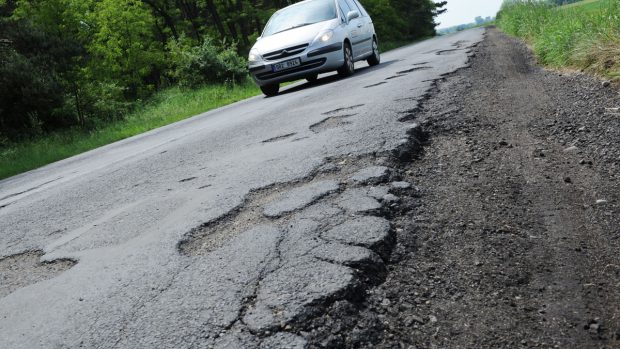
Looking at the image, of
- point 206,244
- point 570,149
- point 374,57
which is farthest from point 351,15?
point 206,244

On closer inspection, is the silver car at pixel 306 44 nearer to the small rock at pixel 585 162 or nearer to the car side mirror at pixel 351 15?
the car side mirror at pixel 351 15

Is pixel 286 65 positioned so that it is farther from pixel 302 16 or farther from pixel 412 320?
pixel 412 320

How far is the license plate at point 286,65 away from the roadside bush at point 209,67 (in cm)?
741

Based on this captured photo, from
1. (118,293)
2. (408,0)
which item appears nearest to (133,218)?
(118,293)

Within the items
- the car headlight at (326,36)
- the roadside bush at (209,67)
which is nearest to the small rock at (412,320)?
the car headlight at (326,36)

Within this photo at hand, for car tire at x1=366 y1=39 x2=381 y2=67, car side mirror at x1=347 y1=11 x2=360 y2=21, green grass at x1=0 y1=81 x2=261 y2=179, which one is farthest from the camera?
car tire at x1=366 y1=39 x2=381 y2=67

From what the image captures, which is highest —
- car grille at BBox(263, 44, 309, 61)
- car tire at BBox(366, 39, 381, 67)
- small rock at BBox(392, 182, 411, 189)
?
car grille at BBox(263, 44, 309, 61)

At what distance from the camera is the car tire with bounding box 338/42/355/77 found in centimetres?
966

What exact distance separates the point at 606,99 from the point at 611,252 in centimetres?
281

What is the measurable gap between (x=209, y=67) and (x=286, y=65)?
8.33 m

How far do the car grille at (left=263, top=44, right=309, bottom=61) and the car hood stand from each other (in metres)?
0.05

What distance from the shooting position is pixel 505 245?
2072 mm

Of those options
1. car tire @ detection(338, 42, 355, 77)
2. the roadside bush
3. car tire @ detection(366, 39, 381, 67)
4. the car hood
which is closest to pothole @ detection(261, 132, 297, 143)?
the car hood

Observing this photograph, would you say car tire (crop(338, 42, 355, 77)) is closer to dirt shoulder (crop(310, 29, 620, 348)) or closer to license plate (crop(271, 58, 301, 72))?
license plate (crop(271, 58, 301, 72))
